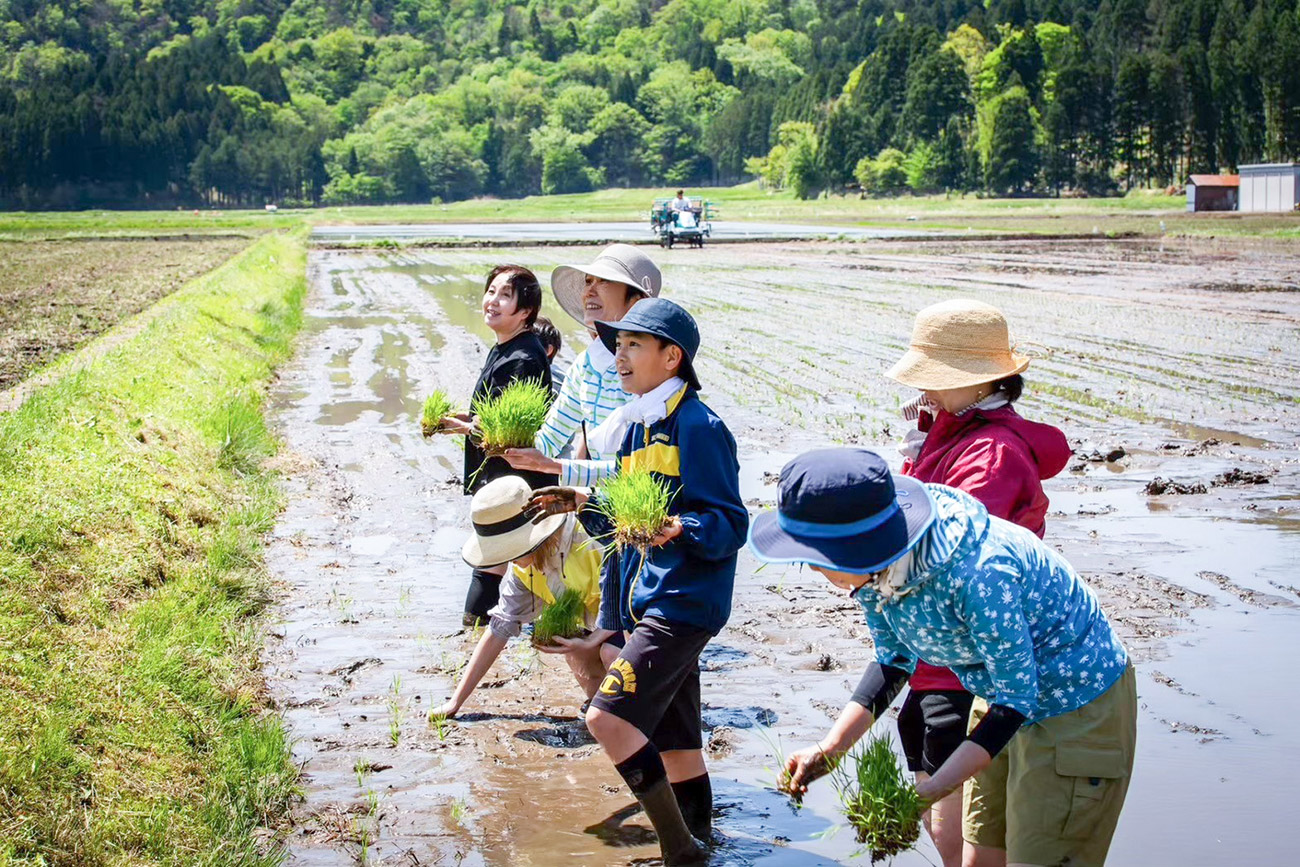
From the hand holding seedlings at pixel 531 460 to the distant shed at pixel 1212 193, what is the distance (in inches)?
2822

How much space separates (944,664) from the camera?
10.0 ft

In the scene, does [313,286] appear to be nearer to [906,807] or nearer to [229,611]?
[229,611]

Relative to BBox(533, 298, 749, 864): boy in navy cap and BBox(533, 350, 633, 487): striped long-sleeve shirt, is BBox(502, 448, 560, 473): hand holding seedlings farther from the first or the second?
BBox(533, 298, 749, 864): boy in navy cap

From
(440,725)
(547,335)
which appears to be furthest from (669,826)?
(547,335)

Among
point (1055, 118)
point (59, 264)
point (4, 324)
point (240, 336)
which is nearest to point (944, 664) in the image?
point (240, 336)

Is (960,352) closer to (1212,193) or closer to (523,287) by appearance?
(523,287)

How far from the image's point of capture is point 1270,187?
2672 inches

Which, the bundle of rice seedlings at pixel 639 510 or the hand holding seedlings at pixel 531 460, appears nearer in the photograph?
the bundle of rice seedlings at pixel 639 510

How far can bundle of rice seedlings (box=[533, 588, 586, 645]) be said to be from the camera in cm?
448

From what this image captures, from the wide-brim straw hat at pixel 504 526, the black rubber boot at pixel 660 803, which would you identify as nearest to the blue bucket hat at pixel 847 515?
the black rubber boot at pixel 660 803

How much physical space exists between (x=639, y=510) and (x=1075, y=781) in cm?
132

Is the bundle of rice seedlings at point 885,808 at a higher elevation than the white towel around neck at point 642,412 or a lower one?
lower

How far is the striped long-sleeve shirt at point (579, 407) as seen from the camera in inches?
182

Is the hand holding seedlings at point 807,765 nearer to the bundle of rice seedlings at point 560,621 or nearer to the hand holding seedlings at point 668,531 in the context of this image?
the hand holding seedlings at point 668,531
